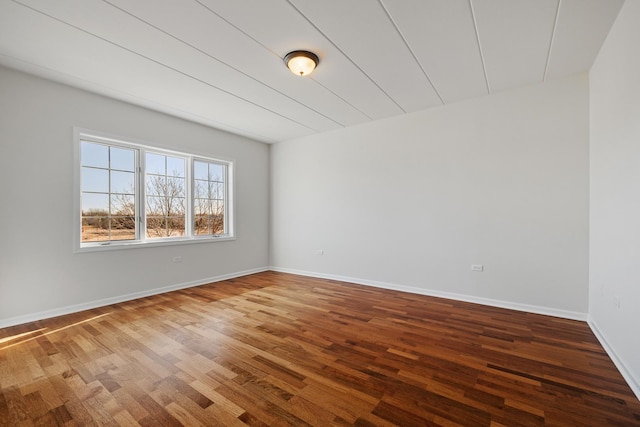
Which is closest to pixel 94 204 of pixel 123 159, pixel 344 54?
pixel 123 159

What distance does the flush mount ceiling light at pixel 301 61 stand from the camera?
8.46 ft

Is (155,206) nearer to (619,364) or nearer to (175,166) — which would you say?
(175,166)

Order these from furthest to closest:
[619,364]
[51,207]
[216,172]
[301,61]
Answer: [216,172], [51,207], [301,61], [619,364]

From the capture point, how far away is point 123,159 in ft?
12.9

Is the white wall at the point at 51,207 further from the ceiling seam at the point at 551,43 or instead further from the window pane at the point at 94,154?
the ceiling seam at the point at 551,43

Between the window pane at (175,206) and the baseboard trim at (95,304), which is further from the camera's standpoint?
the window pane at (175,206)

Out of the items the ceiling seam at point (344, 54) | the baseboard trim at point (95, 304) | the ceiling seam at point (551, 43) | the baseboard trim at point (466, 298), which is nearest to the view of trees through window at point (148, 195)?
the baseboard trim at point (95, 304)

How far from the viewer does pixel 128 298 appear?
3824 mm

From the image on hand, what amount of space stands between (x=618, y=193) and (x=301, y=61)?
287 cm

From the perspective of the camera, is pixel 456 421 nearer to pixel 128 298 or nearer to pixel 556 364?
pixel 556 364

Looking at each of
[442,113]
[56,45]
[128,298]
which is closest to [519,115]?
[442,113]

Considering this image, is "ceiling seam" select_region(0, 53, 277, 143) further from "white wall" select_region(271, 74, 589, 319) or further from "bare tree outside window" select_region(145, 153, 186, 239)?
"white wall" select_region(271, 74, 589, 319)

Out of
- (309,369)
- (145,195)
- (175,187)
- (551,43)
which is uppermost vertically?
(551,43)

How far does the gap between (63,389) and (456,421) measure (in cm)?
256
